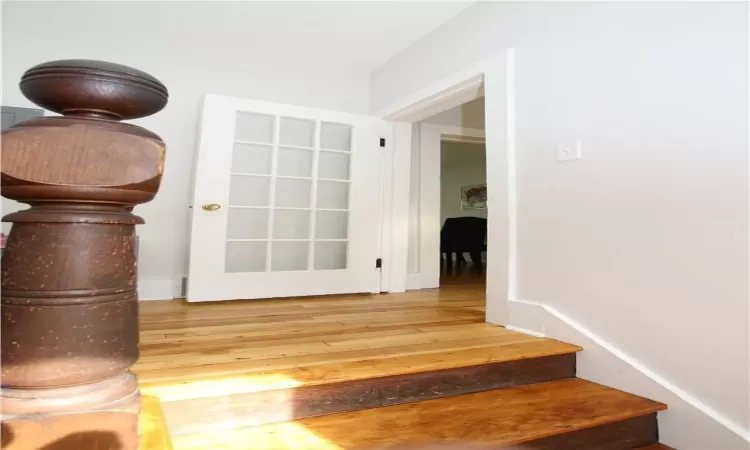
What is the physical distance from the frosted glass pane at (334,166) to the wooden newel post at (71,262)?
289cm

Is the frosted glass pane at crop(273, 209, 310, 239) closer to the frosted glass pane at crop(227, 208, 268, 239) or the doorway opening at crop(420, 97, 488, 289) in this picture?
the frosted glass pane at crop(227, 208, 268, 239)

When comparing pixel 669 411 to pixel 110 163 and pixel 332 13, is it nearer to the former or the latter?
pixel 110 163

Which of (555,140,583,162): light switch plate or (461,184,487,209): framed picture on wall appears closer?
(555,140,583,162): light switch plate

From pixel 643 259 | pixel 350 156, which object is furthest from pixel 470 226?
pixel 643 259

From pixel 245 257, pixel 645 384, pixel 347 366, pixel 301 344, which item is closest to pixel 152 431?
pixel 347 366

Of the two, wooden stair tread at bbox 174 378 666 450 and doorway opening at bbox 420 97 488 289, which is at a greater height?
doorway opening at bbox 420 97 488 289

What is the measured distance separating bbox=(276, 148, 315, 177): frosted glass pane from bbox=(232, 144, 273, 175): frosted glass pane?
0.31 feet

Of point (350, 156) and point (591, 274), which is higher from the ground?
point (350, 156)

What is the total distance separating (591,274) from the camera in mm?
1815

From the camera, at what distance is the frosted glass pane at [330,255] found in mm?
3422

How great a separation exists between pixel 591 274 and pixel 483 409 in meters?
0.81

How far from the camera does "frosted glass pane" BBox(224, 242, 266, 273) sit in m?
3.12

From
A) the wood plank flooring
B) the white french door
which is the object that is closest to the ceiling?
the white french door

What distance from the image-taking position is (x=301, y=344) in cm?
178
